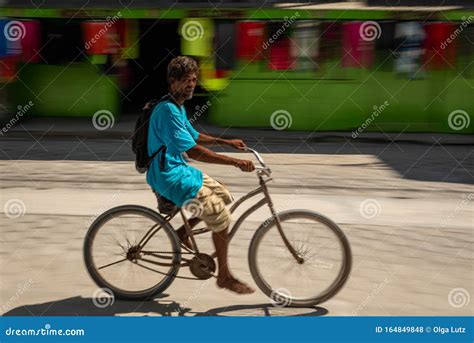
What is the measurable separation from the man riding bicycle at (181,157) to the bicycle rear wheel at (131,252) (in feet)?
0.85

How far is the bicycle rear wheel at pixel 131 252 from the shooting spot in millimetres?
5590

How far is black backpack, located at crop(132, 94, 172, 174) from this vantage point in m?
5.37

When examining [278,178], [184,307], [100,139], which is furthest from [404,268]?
[100,139]

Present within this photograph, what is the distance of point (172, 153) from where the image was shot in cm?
536

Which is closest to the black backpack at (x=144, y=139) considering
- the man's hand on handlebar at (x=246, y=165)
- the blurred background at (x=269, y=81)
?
the man's hand on handlebar at (x=246, y=165)

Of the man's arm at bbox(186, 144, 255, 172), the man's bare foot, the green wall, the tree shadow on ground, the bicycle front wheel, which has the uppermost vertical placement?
the man's arm at bbox(186, 144, 255, 172)

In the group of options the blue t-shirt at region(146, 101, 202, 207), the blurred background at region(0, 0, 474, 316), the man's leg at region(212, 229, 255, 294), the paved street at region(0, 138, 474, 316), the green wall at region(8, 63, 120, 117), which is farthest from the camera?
the green wall at region(8, 63, 120, 117)

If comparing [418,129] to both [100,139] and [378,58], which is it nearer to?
[378,58]

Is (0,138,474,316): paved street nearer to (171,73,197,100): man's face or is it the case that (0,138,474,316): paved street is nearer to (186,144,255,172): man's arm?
(186,144,255,172): man's arm

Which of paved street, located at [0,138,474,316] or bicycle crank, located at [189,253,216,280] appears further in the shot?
paved street, located at [0,138,474,316]

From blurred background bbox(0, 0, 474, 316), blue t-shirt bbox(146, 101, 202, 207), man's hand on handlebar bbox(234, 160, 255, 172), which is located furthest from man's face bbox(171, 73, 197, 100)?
blurred background bbox(0, 0, 474, 316)

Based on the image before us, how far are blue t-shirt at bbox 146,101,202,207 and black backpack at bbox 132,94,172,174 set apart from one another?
22mm

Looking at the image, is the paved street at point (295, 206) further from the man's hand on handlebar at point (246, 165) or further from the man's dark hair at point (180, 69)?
the man's dark hair at point (180, 69)

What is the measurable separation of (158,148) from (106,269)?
100 centimetres
